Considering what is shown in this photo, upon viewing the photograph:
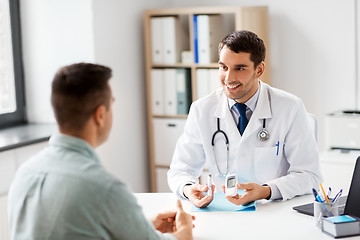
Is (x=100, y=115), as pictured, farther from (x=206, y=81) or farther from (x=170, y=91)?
(x=170, y=91)

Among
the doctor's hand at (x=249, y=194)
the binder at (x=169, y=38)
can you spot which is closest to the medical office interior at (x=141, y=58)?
the binder at (x=169, y=38)

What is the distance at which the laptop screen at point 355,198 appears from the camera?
1979 millimetres

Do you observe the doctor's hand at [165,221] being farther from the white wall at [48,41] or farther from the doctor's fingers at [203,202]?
the white wall at [48,41]

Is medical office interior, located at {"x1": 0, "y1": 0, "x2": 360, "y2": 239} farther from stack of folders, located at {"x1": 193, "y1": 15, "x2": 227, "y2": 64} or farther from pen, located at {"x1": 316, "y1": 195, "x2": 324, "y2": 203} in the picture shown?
pen, located at {"x1": 316, "y1": 195, "x2": 324, "y2": 203}

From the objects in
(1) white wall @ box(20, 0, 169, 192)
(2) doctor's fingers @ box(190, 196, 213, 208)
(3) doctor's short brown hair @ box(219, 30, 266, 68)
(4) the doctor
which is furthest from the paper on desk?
(1) white wall @ box(20, 0, 169, 192)

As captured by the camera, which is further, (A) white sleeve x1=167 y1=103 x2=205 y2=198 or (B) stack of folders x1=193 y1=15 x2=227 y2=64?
(B) stack of folders x1=193 y1=15 x2=227 y2=64

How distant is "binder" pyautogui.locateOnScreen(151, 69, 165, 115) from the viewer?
4243 millimetres

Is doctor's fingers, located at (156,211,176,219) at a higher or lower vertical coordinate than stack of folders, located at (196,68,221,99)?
lower

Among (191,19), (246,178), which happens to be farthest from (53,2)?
(246,178)

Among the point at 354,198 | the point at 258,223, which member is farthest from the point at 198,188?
the point at 354,198

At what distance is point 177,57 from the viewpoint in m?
4.24

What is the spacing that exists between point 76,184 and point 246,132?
1237mm

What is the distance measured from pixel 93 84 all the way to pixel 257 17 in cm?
→ 271

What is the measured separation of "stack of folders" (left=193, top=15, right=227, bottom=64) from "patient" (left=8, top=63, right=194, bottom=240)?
2579 millimetres
